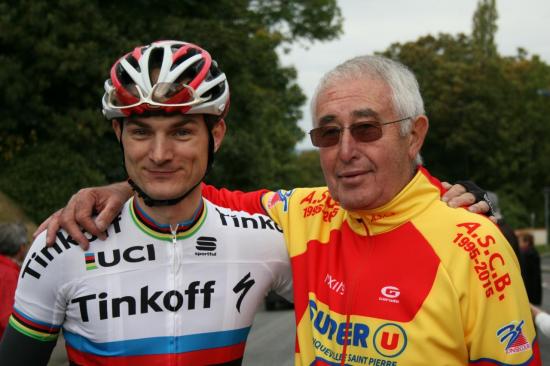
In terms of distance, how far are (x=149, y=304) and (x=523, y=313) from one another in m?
1.48

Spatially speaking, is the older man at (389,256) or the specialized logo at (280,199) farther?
the specialized logo at (280,199)

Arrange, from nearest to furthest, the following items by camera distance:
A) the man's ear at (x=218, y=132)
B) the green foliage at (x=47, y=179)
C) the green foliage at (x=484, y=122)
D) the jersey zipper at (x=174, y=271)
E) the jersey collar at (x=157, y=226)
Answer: the jersey zipper at (x=174, y=271) < the jersey collar at (x=157, y=226) < the man's ear at (x=218, y=132) < the green foliage at (x=47, y=179) < the green foliage at (x=484, y=122)

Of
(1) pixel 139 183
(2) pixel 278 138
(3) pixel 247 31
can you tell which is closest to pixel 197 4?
(3) pixel 247 31

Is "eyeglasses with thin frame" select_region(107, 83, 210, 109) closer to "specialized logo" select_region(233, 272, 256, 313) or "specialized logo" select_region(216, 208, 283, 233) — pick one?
"specialized logo" select_region(216, 208, 283, 233)

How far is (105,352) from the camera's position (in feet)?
9.11

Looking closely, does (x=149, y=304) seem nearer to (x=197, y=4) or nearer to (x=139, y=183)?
(x=139, y=183)

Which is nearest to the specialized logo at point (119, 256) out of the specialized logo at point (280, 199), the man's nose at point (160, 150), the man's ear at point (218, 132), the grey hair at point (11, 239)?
the man's nose at point (160, 150)

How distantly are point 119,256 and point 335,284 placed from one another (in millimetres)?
925

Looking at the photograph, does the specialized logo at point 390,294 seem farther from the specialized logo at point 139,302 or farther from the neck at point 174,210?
the neck at point 174,210

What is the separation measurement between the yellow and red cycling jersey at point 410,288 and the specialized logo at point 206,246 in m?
0.40

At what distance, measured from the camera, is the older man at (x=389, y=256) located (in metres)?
2.63

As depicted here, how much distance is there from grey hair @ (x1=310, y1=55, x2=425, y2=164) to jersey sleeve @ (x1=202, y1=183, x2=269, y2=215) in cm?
75

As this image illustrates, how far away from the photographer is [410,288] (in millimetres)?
2779

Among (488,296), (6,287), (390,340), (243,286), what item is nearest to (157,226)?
(243,286)
